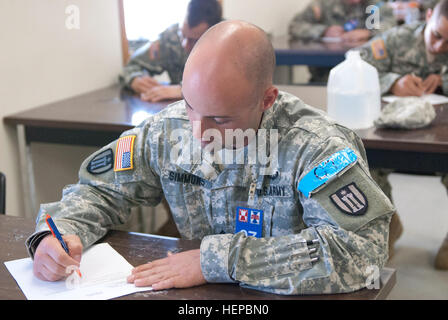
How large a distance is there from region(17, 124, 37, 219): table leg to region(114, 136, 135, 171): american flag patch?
40.1 inches

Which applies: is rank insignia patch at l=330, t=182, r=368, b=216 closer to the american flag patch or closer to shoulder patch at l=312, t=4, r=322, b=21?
the american flag patch

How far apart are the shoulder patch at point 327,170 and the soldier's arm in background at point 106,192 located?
1.36 ft

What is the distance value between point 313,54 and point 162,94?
1.55m

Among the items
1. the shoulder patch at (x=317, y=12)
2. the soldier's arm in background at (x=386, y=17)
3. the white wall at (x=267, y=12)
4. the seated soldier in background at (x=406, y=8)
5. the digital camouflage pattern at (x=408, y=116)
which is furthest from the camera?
the seated soldier in background at (x=406, y=8)

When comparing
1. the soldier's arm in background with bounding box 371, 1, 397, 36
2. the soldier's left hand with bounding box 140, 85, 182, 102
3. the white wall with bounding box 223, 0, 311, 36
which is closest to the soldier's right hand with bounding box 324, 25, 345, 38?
the soldier's arm in background with bounding box 371, 1, 397, 36

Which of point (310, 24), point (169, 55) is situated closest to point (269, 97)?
point (169, 55)

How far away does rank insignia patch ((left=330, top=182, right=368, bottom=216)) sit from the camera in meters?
1.13

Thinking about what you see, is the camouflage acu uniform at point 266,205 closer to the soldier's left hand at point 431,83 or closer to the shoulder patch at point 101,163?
the shoulder patch at point 101,163

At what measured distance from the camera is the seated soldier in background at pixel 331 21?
4.76 metres

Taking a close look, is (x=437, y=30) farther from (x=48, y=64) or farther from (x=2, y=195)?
(x=2, y=195)

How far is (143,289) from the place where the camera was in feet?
3.65

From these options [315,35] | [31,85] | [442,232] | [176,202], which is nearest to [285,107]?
[176,202]

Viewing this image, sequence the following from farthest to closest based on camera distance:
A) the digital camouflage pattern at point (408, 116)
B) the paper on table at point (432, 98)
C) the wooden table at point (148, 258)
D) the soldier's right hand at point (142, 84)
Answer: the soldier's right hand at point (142, 84) → the paper on table at point (432, 98) → the digital camouflage pattern at point (408, 116) → the wooden table at point (148, 258)

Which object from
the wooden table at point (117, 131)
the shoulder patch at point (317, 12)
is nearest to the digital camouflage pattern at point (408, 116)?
the wooden table at point (117, 131)
